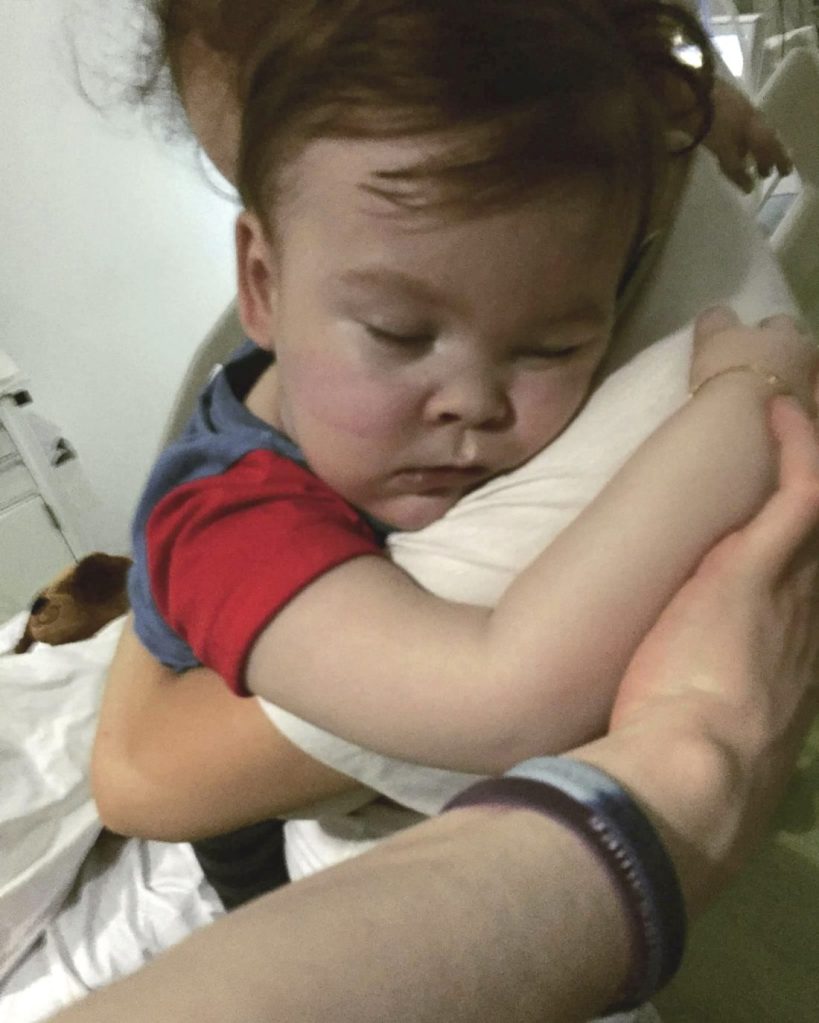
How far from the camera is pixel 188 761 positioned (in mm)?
609

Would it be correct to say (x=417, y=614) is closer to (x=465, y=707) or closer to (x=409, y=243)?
(x=465, y=707)

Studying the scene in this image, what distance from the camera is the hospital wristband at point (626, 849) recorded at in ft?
1.05

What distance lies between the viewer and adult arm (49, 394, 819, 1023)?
274 millimetres

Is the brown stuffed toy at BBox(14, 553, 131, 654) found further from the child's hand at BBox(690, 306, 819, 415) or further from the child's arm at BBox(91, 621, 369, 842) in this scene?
the child's hand at BBox(690, 306, 819, 415)

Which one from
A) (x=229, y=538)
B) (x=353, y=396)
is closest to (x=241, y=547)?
(x=229, y=538)

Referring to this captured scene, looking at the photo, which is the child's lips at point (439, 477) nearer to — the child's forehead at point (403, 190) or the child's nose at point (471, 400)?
the child's nose at point (471, 400)

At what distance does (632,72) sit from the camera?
54 centimetres

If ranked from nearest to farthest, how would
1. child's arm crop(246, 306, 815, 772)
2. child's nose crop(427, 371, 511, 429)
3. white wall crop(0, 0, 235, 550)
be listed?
child's arm crop(246, 306, 815, 772)
child's nose crop(427, 371, 511, 429)
white wall crop(0, 0, 235, 550)

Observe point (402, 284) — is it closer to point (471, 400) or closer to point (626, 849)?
point (471, 400)

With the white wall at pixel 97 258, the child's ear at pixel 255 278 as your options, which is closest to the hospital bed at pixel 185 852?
the child's ear at pixel 255 278

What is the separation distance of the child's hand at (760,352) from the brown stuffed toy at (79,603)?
115 centimetres

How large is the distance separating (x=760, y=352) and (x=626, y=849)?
0.30 m

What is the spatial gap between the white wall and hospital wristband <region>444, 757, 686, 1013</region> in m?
1.77

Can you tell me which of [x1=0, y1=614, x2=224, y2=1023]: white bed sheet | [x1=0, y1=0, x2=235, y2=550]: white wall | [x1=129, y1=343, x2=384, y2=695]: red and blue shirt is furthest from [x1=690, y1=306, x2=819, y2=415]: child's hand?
[x1=0, y1=0, x2=235, y2=550]: white wall
